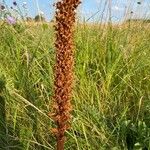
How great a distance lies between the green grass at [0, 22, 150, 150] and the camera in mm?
3582

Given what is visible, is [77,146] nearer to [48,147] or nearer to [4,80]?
[48,147]

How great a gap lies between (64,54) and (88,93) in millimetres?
2116

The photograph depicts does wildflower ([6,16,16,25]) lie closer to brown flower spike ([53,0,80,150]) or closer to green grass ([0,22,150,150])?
green grass ([0,22,150,150])

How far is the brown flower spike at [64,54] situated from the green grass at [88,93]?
4.66ft

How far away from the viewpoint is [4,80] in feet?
13.8

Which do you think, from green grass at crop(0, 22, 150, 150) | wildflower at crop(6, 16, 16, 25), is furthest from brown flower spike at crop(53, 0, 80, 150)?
wildflower at crop(6, 16, 16, 25)

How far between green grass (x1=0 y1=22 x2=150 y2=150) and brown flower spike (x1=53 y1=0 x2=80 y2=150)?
1.42 metres

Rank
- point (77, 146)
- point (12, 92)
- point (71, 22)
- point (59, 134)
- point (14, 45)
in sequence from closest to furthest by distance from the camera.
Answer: point (71, 22) < point (59, 134) < point (77, 146) < point (12, 92) < point (14, 45)

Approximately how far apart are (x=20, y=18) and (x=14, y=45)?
0.94 meters

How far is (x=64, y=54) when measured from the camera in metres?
1.86

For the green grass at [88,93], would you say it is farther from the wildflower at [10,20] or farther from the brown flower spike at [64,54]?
the brown flower spike at [64,54]

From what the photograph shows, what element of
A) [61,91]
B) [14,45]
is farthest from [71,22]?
[14,45]

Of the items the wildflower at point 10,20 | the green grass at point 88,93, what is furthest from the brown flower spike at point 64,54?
the wildflower at point 10,20

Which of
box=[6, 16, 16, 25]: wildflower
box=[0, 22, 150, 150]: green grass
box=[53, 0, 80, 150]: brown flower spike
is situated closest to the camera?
box=[53, 0, 80, 150]: brown flower spike
